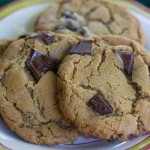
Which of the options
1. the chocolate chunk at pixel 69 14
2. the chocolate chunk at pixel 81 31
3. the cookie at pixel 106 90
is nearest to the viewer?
the cookie at pixel 106 90

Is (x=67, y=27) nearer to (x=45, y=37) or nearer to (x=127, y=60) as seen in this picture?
(x=45, y=37)

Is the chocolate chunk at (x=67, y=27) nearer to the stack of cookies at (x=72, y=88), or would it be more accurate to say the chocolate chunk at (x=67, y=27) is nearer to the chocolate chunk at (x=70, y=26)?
the chocolate chunk at (x=70, y=26)

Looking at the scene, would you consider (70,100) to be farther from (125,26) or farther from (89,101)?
(125,26)

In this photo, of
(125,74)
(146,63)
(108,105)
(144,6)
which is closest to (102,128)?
(108,105)

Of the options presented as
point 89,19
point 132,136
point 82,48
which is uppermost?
point 82,48

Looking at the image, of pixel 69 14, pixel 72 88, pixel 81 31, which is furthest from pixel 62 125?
pixel 69 14

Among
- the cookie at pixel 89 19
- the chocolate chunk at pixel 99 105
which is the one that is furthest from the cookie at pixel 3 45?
the chocolate chunk at pixel 99 105

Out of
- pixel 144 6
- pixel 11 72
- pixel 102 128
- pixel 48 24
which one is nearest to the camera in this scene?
pixel 102 128

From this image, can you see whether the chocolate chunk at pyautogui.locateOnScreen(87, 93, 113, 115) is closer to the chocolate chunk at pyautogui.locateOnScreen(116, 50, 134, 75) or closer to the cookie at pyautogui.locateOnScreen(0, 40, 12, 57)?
the chocolate chunk at pyautogui.locateOnScreen(116, 50, 134, 75)
